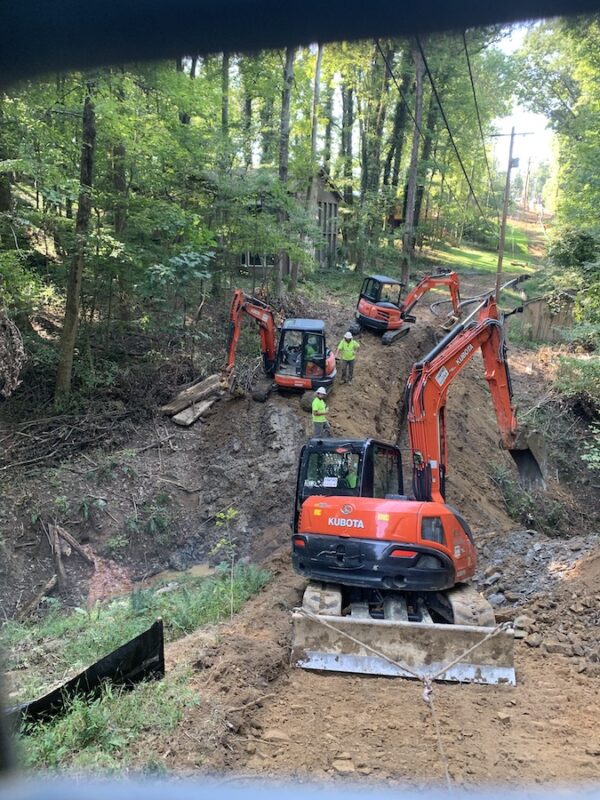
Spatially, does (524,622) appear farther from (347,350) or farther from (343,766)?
(347,350)

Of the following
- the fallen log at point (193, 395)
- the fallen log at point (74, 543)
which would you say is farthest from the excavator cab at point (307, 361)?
the fallen log at point (74, 543)

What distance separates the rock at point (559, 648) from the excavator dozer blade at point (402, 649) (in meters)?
1.02

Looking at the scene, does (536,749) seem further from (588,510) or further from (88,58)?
(588,510)

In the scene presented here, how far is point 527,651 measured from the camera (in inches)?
263

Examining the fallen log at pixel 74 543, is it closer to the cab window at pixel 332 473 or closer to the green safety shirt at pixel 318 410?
the cab window at pixel 332 473

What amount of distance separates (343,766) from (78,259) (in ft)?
35.1

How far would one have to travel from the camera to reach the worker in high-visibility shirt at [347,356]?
1512cm

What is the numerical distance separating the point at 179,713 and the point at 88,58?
4.59 metres

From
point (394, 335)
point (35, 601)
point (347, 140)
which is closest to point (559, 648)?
point (35, 601)

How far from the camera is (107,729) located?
4.17 meters

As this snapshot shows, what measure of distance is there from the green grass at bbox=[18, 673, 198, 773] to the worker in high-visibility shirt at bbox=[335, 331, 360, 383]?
11.0 m

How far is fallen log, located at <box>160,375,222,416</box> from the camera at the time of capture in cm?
1372

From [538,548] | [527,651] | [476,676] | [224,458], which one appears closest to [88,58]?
[476,676]

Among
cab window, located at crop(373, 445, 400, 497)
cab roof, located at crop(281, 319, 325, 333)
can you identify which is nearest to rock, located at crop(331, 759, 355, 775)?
cab window, located at crop(373, 445, 400, 497)
